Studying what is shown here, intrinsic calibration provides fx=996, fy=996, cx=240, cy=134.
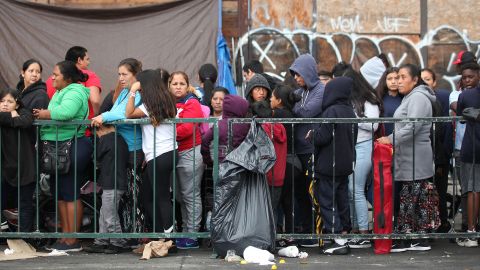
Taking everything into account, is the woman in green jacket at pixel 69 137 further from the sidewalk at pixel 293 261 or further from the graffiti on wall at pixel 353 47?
the graffiti on wall at pixel 353 47

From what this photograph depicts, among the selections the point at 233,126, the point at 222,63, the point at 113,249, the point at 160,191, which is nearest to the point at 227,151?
the point at 233,126

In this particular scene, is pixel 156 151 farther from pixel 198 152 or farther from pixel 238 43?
pixel 238 43

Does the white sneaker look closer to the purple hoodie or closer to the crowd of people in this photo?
the crowd of people

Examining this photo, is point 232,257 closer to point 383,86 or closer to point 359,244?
point 359,244

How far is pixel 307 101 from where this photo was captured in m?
10.1

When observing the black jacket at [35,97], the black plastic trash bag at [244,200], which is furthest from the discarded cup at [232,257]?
the black jacket at [35,97]

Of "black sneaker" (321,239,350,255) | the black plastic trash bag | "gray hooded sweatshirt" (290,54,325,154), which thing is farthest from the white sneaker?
the black plastic trash bag

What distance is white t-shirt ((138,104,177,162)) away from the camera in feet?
31.5

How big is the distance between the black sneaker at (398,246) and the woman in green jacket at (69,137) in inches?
124

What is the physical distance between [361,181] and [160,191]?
2007mm

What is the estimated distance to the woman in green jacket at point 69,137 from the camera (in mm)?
9680

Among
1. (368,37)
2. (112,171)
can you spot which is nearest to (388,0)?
(368,37)

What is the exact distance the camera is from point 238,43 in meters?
13.4

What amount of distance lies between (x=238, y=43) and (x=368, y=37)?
70.3 inches
